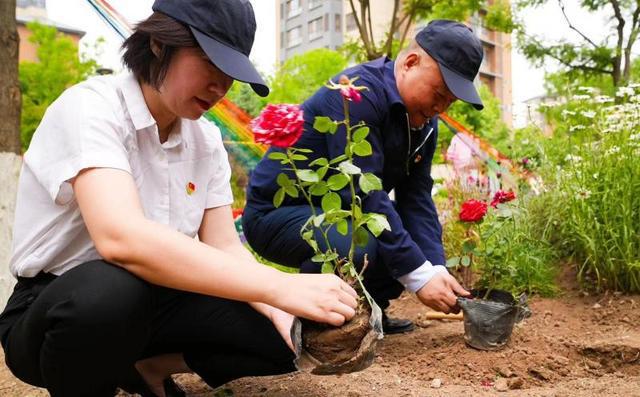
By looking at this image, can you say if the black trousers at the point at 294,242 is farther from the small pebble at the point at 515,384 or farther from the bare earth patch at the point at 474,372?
the small pebble at the point at 515,384

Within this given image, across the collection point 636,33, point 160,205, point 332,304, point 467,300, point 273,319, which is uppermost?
point 636,33

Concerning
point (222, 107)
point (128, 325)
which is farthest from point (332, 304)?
point (222, 107)

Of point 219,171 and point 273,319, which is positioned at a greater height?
point 219,171

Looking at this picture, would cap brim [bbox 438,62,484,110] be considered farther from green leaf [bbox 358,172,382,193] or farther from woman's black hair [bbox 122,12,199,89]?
woman's black hair [bbox 122,12,199,89]

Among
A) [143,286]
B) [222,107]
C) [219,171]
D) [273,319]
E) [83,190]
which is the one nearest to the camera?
[83,190]

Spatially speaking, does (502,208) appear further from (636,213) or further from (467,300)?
(636,213)

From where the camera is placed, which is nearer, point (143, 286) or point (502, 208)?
point (143, 286)

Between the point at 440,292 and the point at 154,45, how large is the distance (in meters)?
1.31

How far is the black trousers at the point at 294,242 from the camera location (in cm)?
223

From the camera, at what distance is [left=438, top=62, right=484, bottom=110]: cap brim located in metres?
2.08

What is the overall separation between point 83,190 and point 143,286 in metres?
0.26

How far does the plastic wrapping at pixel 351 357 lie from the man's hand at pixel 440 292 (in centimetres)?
68

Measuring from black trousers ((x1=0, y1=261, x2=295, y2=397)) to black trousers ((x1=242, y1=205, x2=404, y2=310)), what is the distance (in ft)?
1.81

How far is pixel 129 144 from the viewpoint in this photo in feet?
4.98
